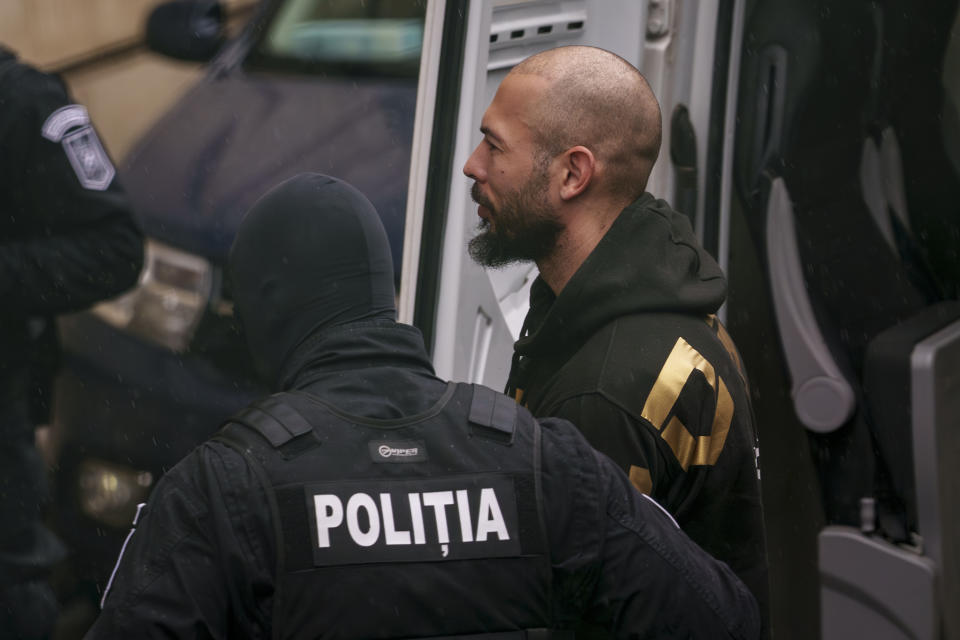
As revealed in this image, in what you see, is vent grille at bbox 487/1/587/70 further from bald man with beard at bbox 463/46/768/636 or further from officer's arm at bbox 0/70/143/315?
officer's arm at bbox 0/70/143/315

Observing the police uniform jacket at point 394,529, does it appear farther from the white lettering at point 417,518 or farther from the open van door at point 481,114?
the open van door at point 481,114

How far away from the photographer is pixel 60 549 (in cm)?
139

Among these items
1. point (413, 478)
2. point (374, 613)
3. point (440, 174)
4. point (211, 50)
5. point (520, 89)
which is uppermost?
point (211, 50)

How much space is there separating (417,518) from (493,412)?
0.14 m

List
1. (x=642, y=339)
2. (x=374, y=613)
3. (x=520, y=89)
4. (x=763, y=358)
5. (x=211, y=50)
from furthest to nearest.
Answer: (x=763, y=358) < (x=520, y=89) < (x=642, y=339) < (x=211, y=50) < (x=374, y=613)

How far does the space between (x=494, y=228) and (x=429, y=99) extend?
0.68 ft

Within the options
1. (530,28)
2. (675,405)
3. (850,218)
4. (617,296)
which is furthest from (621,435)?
(850,218)

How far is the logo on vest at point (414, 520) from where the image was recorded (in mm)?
1312

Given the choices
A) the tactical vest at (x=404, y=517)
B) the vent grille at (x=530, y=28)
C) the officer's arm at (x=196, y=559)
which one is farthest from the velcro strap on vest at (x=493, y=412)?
the vent grille at (x=530, y=28)

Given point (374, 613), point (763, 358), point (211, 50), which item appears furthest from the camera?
point (763, 358)

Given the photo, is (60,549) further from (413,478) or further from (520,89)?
(520,89)

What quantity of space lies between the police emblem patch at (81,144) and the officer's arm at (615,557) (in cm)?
54

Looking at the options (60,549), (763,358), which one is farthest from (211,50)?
(763,358)

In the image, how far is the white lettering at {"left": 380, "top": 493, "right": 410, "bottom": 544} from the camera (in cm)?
133
